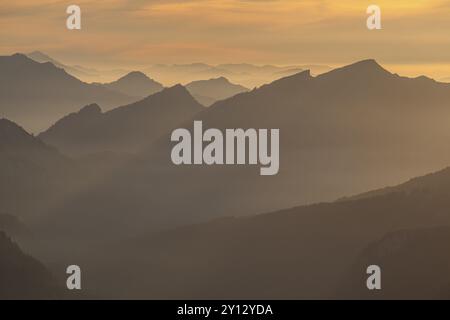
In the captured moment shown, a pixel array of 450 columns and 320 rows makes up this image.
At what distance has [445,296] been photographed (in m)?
188
